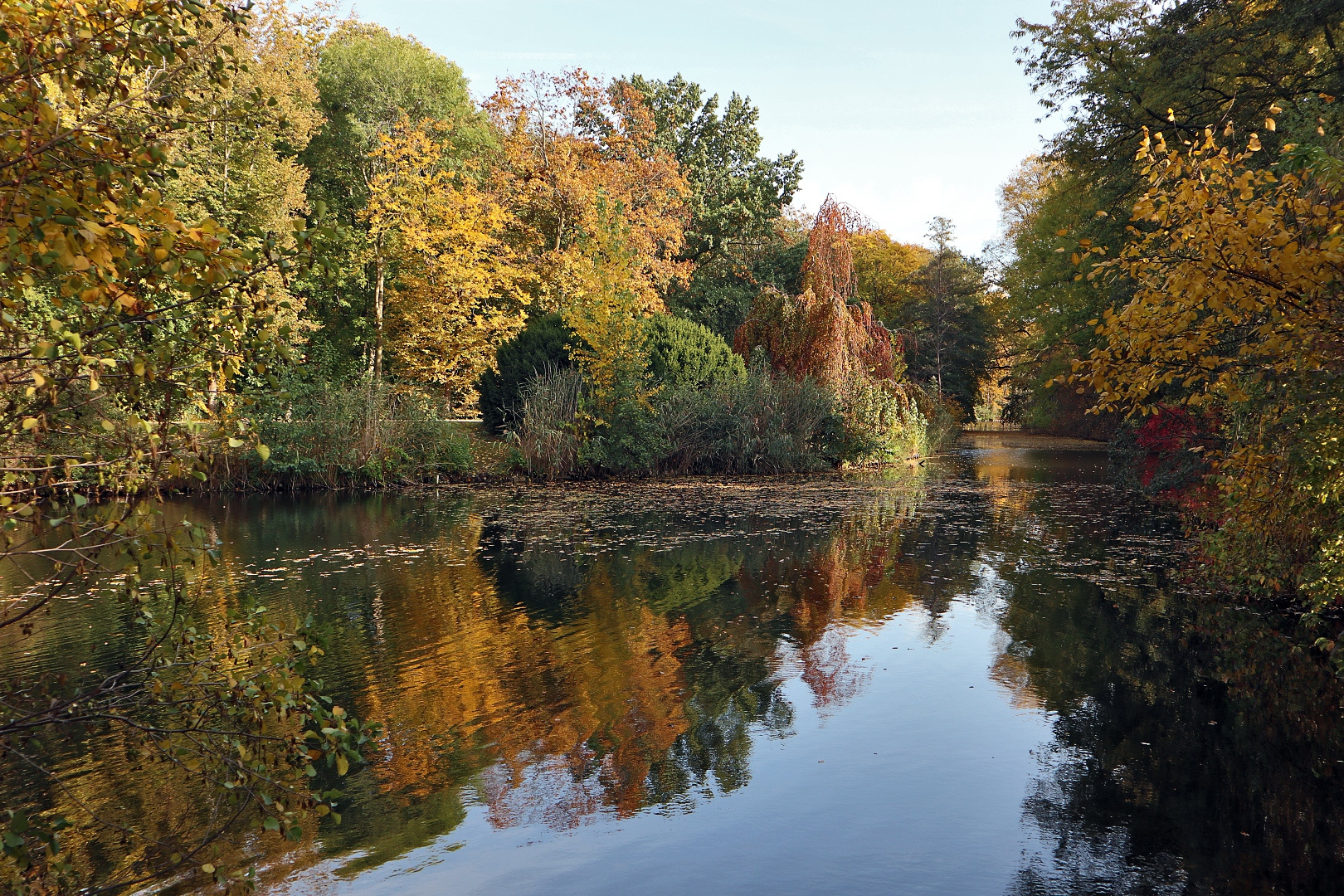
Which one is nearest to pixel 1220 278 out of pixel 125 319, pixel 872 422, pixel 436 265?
pixel 125 319

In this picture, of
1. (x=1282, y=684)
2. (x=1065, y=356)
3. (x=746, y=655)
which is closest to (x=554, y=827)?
(x=746, y=655)

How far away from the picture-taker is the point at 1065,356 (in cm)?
3225

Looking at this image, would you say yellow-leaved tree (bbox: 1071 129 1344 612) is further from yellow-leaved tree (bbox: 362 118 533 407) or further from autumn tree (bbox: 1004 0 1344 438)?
yellow-leaved tree (bbox: 362 118 533 407)

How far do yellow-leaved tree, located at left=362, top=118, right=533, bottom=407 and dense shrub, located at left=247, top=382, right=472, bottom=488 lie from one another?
8.21m

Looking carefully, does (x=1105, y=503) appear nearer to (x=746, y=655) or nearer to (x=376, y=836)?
(x=746, y=655)

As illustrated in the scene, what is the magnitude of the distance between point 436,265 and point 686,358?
31.1 feet

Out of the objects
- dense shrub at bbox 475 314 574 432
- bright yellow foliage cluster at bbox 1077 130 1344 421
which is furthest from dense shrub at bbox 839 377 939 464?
bright yellow foliage cluster at bbox 1077 130 1344 421

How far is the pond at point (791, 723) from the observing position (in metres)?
3.70

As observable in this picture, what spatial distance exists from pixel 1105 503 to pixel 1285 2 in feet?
28.8

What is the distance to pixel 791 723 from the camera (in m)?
5.26

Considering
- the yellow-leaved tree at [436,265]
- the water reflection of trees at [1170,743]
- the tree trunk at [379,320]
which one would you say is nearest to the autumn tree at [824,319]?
the yellow-leaved tree at [436,265]

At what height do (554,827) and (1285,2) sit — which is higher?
(1285,2)

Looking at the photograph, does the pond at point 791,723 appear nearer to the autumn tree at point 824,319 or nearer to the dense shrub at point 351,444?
the dense shrub at point 351,444

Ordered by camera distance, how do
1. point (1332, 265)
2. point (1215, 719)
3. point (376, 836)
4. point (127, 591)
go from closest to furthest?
1. point (127, 591)
2. point (376, 836)
3. point (1332, 265)
4. point (1215, 719)
